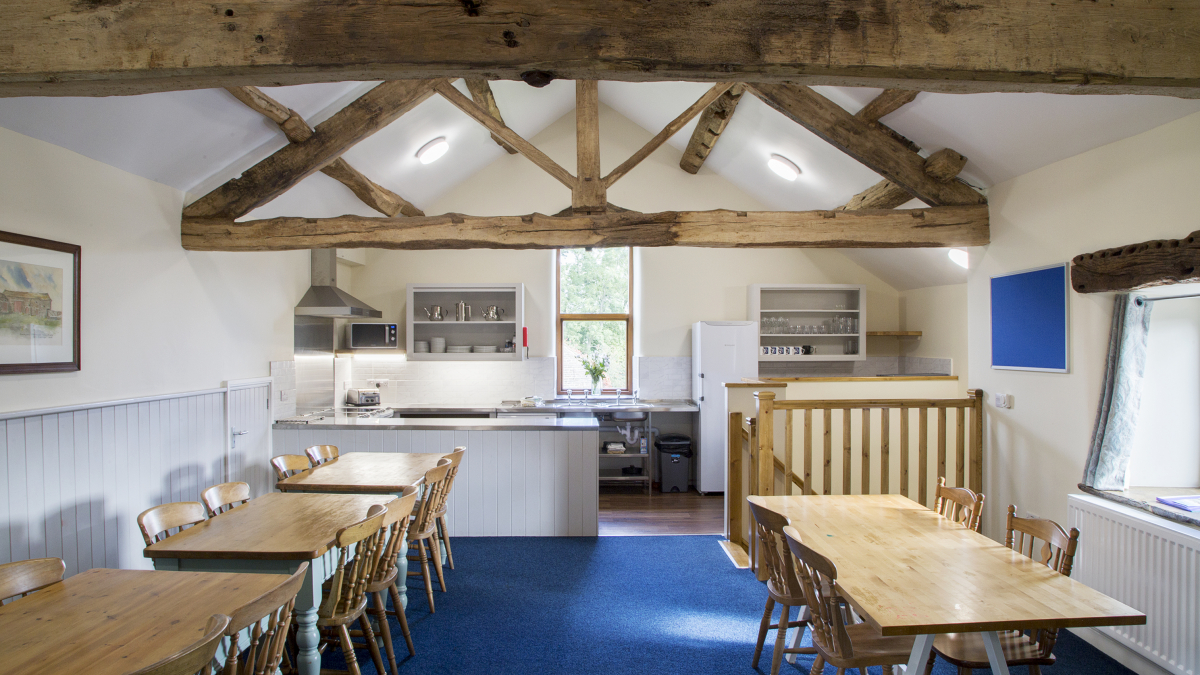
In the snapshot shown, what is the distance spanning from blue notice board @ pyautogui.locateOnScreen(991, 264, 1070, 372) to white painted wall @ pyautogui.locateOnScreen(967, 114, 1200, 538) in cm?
6

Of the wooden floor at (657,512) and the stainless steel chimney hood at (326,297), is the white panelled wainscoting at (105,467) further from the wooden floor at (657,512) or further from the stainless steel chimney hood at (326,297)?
the wooden floor at (657,512)

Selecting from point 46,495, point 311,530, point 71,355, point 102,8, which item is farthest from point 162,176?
point 311,530

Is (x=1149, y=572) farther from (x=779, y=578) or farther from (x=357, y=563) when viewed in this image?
(x=357, y=563)

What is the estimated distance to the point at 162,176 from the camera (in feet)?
11.9

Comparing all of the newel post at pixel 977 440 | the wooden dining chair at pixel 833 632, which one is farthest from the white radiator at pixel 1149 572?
the wooden dining chair at pixel 833 632

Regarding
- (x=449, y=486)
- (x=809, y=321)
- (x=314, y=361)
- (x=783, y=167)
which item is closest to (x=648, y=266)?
(x=783, y=167)

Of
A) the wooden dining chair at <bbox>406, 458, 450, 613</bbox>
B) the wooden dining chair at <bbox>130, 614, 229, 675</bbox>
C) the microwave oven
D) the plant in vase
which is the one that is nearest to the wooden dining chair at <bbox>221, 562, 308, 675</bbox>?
the wooden dining chair at <bbox>130, 614, 229, 675</bbox>

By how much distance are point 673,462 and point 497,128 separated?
3.89m

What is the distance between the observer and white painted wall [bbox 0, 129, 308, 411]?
2840 mm

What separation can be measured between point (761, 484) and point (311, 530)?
271cm

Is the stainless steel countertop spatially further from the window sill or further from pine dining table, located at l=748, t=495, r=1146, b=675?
the window sill

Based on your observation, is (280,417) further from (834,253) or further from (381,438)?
(834,253)

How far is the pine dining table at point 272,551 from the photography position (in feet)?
7.46

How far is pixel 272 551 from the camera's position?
227 cm
